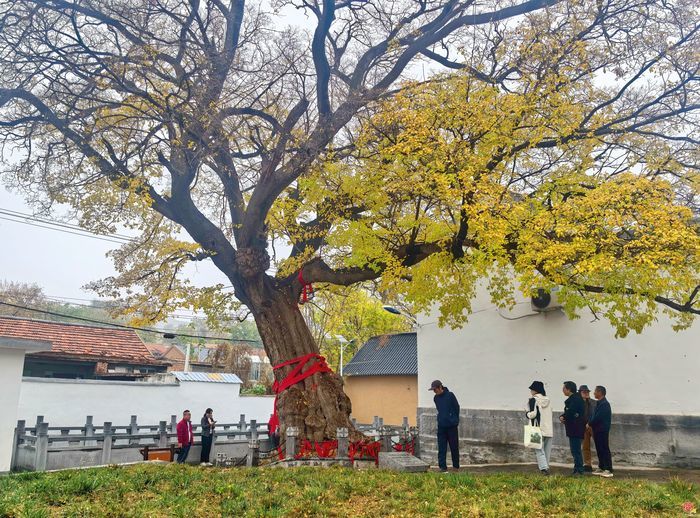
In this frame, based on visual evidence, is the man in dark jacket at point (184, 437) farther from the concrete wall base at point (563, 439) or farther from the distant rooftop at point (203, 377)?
the distant rooftop at point (203, 377)

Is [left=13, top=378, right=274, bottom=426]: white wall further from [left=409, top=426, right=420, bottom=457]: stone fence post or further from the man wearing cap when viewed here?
the man wearing cap

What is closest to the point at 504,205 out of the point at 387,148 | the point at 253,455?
the point at 387,148

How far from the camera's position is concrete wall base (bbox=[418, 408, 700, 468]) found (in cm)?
1079

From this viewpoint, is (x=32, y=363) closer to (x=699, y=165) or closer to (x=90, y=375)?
(x=90, y=375)

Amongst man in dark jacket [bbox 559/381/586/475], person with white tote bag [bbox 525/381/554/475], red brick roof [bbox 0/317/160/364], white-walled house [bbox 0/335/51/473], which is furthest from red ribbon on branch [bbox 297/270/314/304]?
red brick roof [bbox 0/317/160/364]

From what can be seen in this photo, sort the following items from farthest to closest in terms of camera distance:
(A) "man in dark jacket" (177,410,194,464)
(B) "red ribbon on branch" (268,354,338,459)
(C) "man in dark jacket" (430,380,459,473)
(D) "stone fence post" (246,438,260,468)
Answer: (A) "man in dark jacket" (177,410,194,464) < (D) "stone fence post" (246,438,260,468) < (B) "red ribbon on branch" (268,354,338,459) < (C) "man in dark jacket" (430,380,459,473)

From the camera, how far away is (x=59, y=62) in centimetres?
1137

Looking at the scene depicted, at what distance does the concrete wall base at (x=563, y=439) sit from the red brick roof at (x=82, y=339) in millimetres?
17244

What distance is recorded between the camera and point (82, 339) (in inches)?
1032

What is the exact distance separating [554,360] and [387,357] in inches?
666

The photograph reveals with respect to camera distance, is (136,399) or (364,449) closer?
(364,449)

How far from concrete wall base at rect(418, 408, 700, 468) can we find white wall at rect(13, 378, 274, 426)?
14.6m

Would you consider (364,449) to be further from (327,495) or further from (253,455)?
(327,495)

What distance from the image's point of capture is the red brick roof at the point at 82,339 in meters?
24.5
